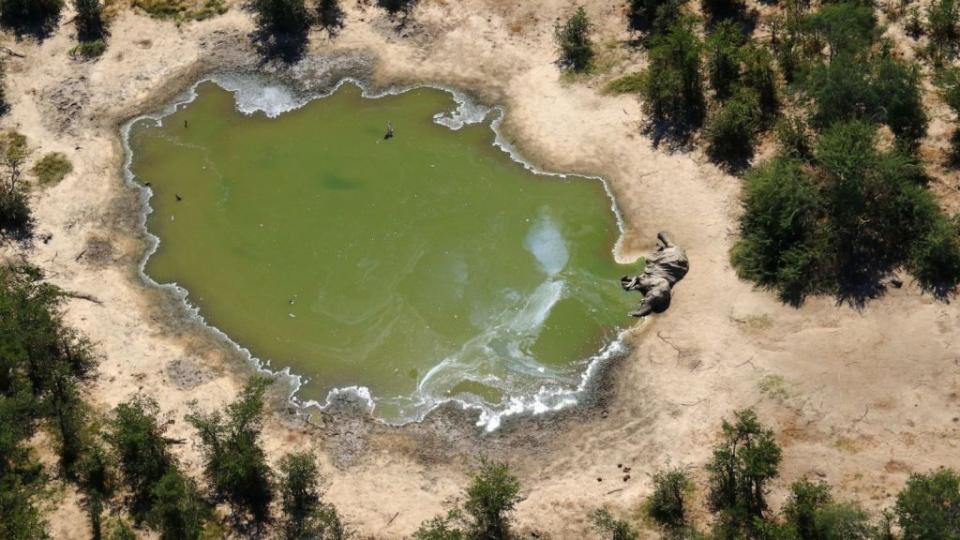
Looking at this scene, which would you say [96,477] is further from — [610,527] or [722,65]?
[722,65]

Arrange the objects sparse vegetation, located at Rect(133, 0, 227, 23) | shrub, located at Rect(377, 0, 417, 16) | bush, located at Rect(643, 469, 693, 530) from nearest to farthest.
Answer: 1. bush, located at Rect(643, 469, 693, 530)
2. shrub, located at Rect(377, 0, 417, 16)
3. sparse vegetation, located at Rect(133, 0, 227, 23)

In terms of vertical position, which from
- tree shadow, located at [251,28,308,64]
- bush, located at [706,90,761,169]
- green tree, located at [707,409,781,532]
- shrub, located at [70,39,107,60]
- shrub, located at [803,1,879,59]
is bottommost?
shrub, located at [70,39,107,60]

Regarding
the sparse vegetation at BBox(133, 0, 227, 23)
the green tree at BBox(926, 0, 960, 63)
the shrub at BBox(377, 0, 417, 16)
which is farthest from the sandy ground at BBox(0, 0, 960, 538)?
the sparse vegetation at BBox(133, 0, 227, 23)

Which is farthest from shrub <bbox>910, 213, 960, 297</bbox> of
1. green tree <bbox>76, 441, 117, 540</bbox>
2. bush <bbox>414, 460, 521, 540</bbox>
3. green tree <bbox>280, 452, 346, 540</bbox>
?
green tree <bbox>76, 441, 117, 540</bbox>

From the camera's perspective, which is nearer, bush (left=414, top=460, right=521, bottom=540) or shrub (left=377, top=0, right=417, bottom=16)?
bush (left=414, top=460, right=521, bottom=540)

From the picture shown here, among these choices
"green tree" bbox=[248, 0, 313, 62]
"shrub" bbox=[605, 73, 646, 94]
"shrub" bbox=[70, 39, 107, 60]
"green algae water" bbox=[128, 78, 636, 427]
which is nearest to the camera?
"green algae water" bbox=[128, 78, 636, 427]

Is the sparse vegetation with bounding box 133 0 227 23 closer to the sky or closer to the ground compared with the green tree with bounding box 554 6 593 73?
closer to the ground

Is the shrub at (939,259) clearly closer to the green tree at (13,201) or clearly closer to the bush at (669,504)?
the bush at (669,504)

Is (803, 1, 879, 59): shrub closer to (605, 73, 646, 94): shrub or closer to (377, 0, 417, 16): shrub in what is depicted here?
(605, 73, 646, 94): shrub
